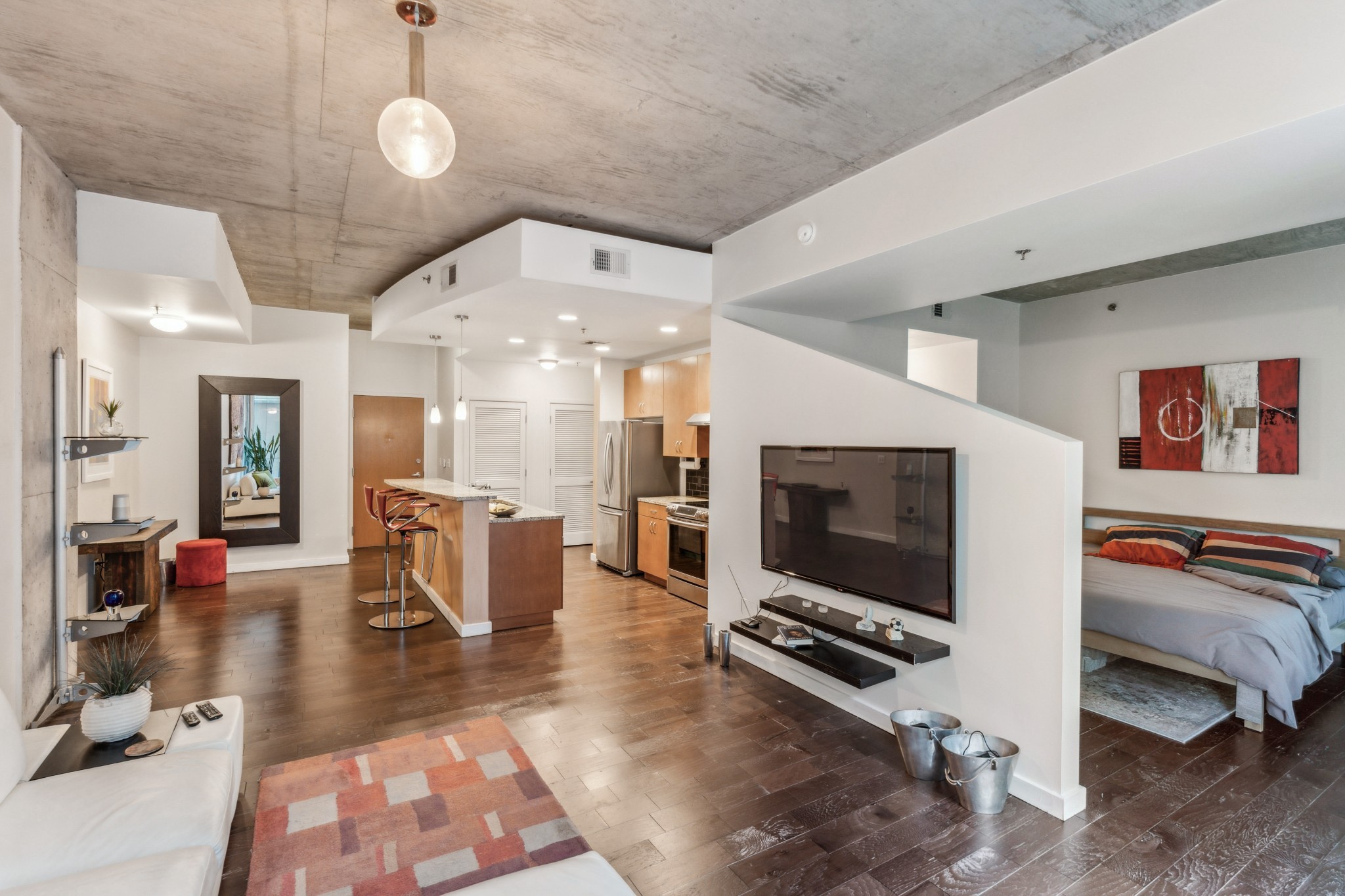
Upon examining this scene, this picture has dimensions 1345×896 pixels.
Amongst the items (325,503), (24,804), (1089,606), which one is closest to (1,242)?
(24,804)

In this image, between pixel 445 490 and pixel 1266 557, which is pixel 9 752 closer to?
pixel 445 490

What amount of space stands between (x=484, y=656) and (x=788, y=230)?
3370 millimetres

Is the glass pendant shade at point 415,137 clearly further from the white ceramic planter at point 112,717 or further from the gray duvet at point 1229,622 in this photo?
the gray duvet at point 1229,622

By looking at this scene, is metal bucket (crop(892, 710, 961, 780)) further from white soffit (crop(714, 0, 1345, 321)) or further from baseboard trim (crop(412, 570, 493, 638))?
baseboard trim (crop(412, 570, 493, 638))

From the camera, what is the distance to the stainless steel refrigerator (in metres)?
6.87

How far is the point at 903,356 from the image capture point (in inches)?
202

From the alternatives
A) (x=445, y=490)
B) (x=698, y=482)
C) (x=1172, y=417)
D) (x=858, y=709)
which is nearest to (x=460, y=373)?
(x=445, y=490)

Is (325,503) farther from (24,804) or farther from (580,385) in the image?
(24,804)

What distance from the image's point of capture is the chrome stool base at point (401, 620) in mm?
4992

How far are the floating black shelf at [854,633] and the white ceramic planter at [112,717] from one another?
9.54ft

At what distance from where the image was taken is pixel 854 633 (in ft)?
10.8

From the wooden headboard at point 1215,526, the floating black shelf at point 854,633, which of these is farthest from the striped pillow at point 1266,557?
the floating black shelf at point 854,633

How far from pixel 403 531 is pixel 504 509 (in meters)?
0.80

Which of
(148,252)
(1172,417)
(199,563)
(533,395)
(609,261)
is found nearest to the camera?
(148,252)
